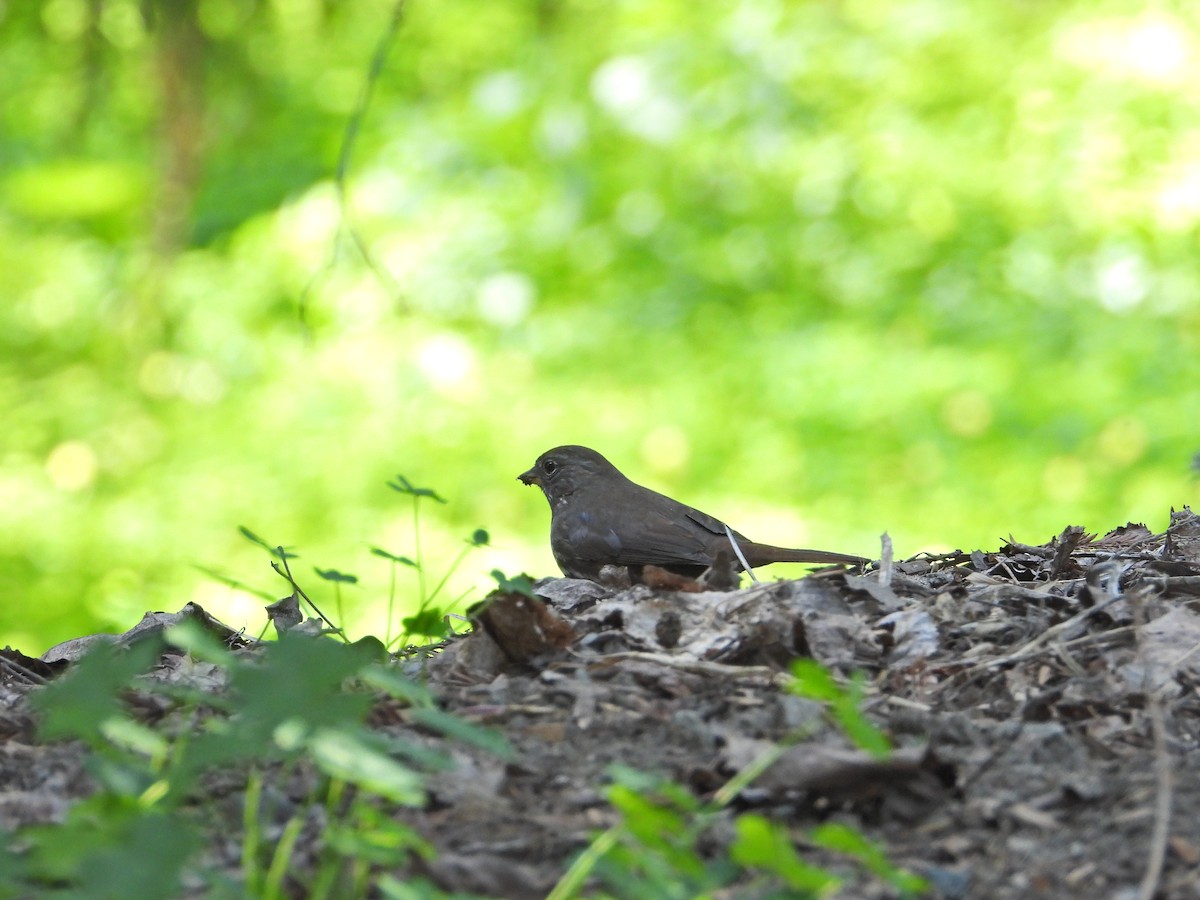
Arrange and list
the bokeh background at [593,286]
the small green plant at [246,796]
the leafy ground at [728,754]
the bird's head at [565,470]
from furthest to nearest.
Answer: the bokeh background at [593,286], the bird's head at [565,470], the leafy ground at [728,754], the small green plant at [246,796]

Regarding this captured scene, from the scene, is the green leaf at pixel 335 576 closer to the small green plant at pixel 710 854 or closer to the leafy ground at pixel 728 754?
the leafy ground at pixel 728 754

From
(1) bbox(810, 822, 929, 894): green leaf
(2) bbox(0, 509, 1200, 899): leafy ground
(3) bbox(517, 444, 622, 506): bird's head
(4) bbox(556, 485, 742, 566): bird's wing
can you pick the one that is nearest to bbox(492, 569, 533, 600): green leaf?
(2) bbox(0, 509, 1200, 899): leafy ground

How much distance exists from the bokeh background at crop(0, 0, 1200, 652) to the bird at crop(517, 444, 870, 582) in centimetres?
186

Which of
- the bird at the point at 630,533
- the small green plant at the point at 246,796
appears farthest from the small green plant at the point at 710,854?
the bird at the point at 630,533

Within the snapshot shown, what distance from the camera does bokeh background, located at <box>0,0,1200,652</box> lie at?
7.93 metres

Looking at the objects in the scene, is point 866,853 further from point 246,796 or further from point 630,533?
point 630,533

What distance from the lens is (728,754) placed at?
2428 millimetres

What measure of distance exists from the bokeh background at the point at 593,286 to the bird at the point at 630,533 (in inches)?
73.4

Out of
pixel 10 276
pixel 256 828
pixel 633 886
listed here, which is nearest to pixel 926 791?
pixel 633 886

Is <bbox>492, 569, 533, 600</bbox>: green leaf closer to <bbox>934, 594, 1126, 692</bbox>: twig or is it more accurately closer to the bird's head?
<bbox>934, 594, 1126, 692</bbox>: twig

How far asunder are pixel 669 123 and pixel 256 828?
26.1 ft

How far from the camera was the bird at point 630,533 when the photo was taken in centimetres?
523

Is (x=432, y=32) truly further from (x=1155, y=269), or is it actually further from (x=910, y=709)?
(x=910, y=709)

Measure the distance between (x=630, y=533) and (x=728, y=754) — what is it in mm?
2916
